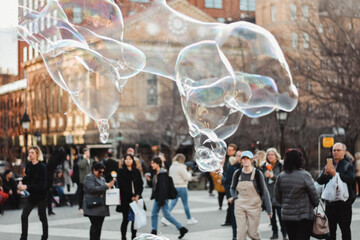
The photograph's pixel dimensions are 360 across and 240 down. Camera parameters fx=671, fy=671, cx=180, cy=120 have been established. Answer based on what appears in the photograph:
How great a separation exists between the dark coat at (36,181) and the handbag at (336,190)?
4.50 meters

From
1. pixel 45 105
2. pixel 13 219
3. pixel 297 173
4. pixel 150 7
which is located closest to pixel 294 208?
pixel 297 173

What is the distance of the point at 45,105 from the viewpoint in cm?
6681

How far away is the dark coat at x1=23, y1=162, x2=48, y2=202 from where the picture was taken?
1073 centimetres

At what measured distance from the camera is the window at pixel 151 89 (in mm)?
55719

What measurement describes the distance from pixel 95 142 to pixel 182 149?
26.2 ft

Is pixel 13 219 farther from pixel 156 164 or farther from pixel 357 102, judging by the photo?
pixel 357 102

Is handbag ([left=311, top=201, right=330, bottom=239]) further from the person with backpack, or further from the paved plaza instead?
the paved plaza

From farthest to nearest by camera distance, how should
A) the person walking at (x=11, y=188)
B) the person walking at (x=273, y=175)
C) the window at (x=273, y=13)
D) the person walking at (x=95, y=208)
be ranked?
the window at (x=273, y=13), the person walking at (x=11, y=188), the person walking at (x=273, y=175), the person walking at (x=95, y=208)

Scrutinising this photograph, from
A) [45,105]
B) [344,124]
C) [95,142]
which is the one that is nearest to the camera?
[344,124]

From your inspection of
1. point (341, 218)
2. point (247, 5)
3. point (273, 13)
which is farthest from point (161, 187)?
point (247, 5)

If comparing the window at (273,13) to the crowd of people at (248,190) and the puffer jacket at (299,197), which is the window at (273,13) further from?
the puffer jacket at (299,197)

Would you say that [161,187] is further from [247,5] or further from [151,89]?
[247,5]

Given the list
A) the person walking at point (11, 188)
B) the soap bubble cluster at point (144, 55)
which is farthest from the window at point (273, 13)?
the soap bubble cluster at point (144, 55)

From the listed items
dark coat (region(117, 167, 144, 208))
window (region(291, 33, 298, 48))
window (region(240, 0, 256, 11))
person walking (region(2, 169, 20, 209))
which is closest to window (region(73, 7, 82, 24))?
dark coat (region(117, 167, 144, 208))
